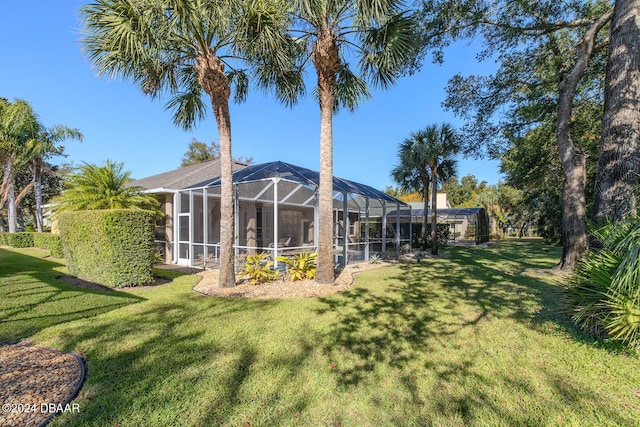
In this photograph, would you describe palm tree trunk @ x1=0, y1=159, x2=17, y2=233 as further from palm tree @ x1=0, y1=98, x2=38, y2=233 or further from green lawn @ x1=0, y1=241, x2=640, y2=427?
green lawn @ x1=0, y1=241, x2=640, y2=427

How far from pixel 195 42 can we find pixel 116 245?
552 cm

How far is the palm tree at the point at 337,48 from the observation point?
694cm

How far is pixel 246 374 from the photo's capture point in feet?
11.1

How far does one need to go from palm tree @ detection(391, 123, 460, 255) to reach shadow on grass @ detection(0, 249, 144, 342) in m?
14.5

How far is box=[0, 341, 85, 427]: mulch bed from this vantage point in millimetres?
2629

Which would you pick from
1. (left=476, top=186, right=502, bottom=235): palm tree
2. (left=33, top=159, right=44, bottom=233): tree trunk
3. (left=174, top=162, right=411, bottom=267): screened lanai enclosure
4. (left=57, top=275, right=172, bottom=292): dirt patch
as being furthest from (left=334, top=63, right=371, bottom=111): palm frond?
(left=476, top=186, right=502, bottom=235): palm tree

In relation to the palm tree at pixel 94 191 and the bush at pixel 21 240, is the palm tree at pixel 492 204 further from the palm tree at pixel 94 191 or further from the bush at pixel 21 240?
the bush at pixel 21 240

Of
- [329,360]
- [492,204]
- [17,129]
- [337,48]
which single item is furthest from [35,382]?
[492,204]

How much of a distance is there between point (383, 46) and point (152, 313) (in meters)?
8.40

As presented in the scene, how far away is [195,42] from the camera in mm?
6949

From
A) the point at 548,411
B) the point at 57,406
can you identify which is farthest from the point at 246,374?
the point at 548,411

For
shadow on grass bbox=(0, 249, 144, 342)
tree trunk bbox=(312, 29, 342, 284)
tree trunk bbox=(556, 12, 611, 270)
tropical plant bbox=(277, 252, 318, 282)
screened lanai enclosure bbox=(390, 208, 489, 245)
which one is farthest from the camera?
screened lanai enclosure bbox=(390, 208, 489, 245)

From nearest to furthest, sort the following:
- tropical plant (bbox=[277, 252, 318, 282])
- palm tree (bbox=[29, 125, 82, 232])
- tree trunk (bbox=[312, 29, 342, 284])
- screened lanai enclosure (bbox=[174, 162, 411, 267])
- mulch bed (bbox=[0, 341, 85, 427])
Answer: mulch bed (bbox=[0, 341, 85, 427]), tree trunk (bbox=[312, 29, 342, 284]), tropical plant (bbox=[277, 252, 318, 282]), screened lanai enclosure (bbox=[174, 162, 411, 267]), palm tree (bbox=[29, 125, 82, 232])

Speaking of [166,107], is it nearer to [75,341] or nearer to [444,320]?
[75,341]
